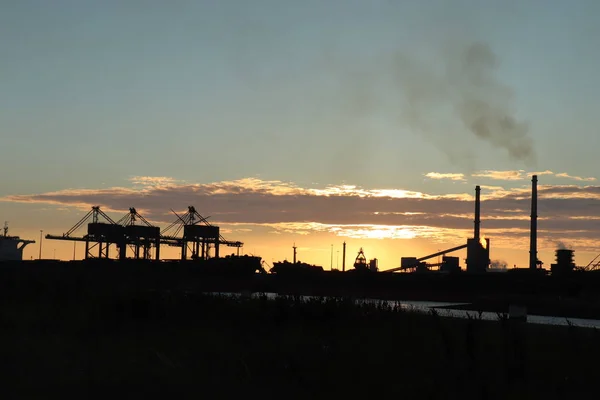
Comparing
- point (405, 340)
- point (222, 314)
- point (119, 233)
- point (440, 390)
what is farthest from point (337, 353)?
point (119, 233)

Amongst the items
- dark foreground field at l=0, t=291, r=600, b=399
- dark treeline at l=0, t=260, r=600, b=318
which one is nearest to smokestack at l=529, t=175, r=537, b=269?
dark treeline at l=0, t=260, r=600, b=318

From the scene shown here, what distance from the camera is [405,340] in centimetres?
2006

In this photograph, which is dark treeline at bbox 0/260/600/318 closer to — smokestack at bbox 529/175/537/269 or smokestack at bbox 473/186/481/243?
smokestack at bbox 529/175/537/269

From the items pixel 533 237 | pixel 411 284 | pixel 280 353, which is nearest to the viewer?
pixel 280 353

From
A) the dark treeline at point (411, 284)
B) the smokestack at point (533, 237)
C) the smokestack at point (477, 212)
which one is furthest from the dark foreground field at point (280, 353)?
the smokestack at point (477, 212)

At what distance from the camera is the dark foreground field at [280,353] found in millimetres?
15297

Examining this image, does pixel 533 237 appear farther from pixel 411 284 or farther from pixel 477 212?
pixel 411 284

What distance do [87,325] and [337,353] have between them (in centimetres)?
999

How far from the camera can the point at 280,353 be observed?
1886 centimetres

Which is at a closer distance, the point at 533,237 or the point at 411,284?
the point at 411,284

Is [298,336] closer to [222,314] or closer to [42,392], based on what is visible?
[222,314]

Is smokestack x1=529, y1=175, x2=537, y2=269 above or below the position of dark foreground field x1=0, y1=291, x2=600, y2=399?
above

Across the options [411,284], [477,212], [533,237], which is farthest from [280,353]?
[477,212]

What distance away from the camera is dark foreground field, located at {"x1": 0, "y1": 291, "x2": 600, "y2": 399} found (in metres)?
15.3
